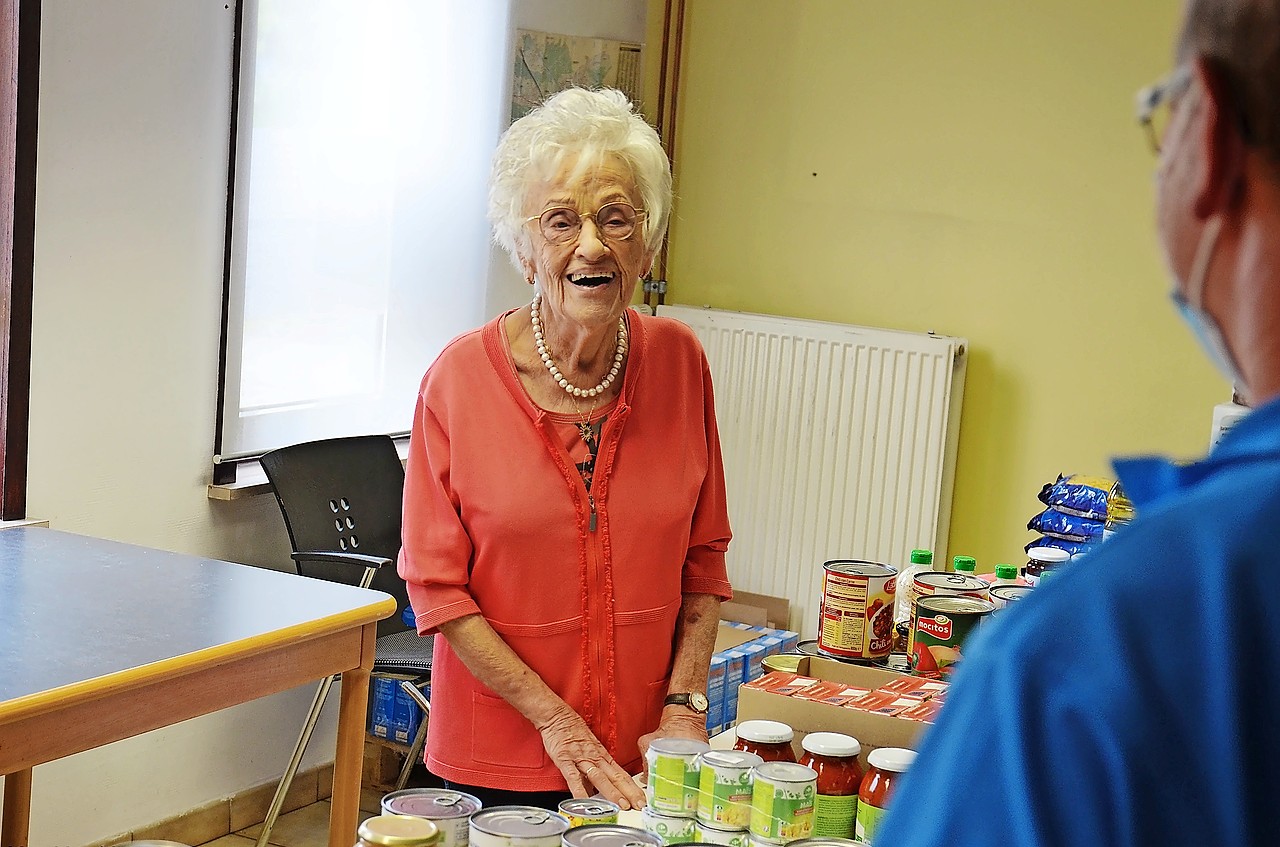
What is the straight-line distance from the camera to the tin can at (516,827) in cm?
126

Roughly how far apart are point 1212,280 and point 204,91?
291cm

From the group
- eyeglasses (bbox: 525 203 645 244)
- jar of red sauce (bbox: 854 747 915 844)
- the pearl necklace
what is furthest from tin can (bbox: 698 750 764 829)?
eyeglasses (bbox: 525 203 645 244)

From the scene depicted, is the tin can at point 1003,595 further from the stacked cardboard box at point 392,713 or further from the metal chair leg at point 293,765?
the stacked cardboard box at point 392,713

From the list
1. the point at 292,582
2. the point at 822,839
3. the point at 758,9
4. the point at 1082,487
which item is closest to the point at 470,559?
the point at 292,582

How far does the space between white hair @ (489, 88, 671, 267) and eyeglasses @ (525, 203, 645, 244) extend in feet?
0.11

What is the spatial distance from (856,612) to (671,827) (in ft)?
2.53

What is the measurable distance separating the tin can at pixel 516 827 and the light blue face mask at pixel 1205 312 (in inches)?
33.9

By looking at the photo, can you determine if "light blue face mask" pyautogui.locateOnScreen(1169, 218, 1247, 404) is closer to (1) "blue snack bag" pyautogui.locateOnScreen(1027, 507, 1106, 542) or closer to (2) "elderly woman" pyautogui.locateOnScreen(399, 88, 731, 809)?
(2) "elderly woman" pyautogui.locateOnScreen(399, 88, 731, 809)

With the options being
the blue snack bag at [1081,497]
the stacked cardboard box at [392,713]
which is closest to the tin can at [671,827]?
the blue snack bag at [1081,497]

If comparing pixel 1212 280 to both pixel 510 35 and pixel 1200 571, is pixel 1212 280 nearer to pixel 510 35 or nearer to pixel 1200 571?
pixel 1200 571

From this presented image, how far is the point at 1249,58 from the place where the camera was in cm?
50

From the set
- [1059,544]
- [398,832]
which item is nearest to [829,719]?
[398,832]

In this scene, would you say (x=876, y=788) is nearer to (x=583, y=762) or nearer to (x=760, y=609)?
(x=583, y=762)

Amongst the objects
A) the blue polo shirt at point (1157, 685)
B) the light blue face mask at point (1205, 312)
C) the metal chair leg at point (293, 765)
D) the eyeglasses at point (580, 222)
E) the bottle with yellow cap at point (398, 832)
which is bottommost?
the metal chair leg at point (293, 765)
